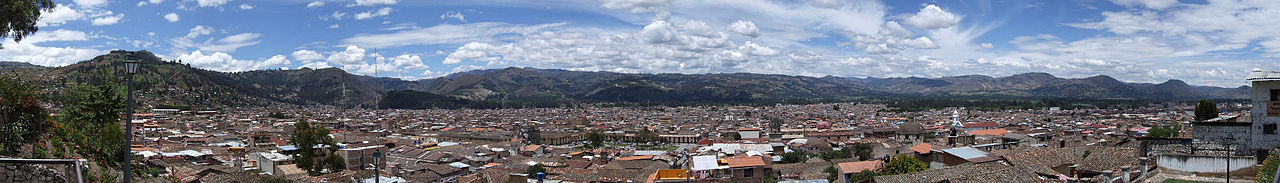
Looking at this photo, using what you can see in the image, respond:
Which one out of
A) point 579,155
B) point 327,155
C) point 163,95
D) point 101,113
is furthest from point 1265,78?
point 163,95

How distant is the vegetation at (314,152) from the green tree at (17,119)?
31.8 ft

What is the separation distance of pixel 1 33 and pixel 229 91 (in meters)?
116

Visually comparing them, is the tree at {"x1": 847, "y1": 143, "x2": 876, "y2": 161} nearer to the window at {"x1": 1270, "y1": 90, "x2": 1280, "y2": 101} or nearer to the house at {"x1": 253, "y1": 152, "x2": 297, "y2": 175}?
the window at {"x1": 1270, "y1": 90, "x2": 1280, "y2": 101}

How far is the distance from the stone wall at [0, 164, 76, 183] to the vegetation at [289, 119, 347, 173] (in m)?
14.5

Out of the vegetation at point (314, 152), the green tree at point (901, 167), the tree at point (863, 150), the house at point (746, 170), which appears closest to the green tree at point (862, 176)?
the green tree at point (901, 167)

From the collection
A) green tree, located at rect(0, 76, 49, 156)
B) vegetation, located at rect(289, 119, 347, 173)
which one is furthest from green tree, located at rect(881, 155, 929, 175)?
green tree, located at rect(0, 76, 49, 156)

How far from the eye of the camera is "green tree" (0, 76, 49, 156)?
938 cm

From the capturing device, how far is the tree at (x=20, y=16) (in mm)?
8953

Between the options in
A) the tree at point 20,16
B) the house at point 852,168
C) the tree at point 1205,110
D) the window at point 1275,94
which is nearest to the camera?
the tree at point 20,16

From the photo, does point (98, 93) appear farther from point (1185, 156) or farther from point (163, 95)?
point (163, 95)

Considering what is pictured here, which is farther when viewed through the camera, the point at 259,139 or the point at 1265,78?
the point at 259,139

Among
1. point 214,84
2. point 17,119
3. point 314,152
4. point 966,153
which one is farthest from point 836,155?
point 214,84

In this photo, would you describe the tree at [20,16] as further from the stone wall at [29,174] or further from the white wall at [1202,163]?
the white wall at [1202,163]

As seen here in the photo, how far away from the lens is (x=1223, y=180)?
13.5 metres
